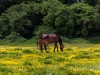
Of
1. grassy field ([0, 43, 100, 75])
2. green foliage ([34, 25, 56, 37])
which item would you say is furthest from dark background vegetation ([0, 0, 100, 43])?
grassy field ([0, 43, 100, 75])

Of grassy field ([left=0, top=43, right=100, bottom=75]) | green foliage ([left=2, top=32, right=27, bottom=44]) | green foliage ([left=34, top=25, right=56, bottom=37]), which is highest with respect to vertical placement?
grassy field ([left=0, top=43, right=100, bottom=75])

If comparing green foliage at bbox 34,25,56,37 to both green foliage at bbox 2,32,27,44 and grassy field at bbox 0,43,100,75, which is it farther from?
grassy field at bbox 0,43,100,75

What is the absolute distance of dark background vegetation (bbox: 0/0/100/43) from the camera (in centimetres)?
5500

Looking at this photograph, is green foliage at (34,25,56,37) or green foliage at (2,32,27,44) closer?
green foliage at (2,32,27,44)

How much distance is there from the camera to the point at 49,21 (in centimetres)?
5584

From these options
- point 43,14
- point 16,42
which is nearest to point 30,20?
point 43,14

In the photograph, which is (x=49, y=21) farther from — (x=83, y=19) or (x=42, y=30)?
(x=83, y=19)

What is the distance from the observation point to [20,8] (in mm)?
59250

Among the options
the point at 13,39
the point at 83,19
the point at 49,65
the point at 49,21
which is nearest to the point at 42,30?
the point at 49,21

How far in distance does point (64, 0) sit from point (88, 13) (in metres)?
10.8

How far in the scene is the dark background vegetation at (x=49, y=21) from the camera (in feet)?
180

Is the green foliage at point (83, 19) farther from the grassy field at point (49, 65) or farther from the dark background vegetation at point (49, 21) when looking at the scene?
the grassy field at point (49, 65)

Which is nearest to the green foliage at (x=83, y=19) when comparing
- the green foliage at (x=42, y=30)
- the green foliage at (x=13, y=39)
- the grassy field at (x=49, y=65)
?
the green foliage at (x=42, y=30)

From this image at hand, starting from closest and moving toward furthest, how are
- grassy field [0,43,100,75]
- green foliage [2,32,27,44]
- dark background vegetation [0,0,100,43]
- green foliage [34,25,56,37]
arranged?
grassy field [0,43,100,75], green foliage [2,32,27,44], green foliage [34,25,56,37], dark background vegetation [0,0,100,43]
